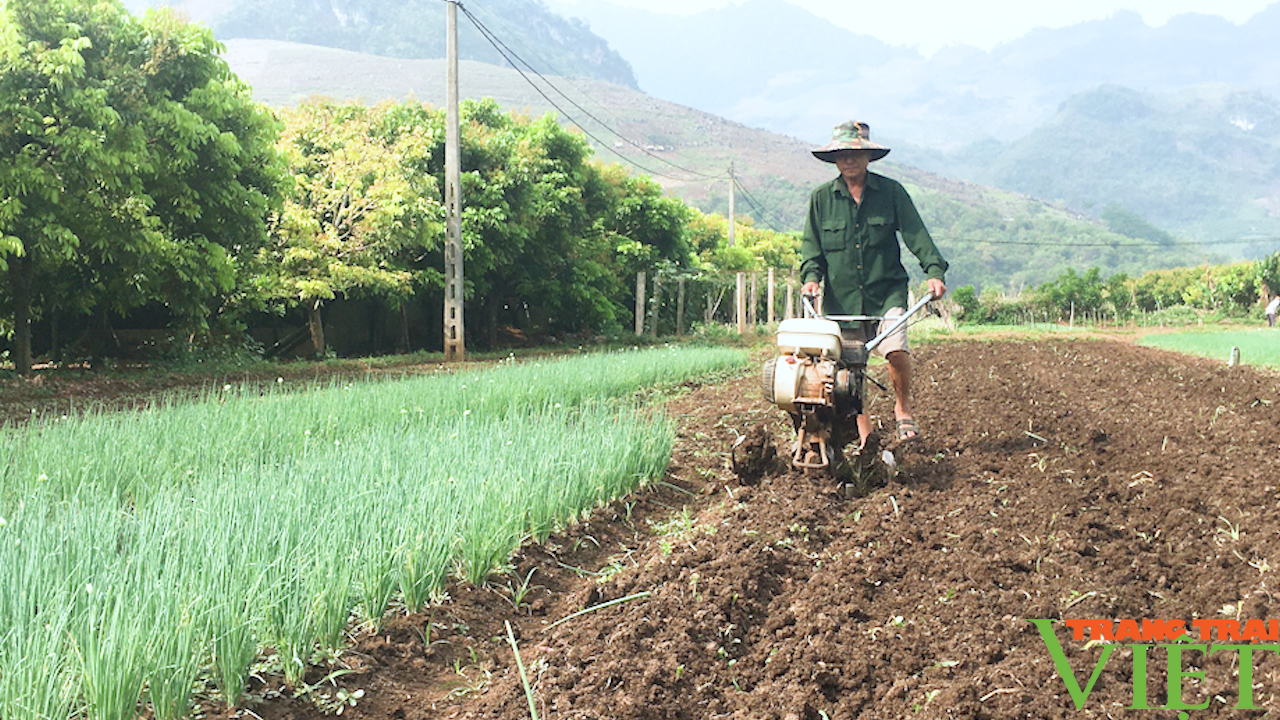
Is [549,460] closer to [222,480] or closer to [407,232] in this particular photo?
[222,480]

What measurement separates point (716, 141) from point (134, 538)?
15230 centimetres

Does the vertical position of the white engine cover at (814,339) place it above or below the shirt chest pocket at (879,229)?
below

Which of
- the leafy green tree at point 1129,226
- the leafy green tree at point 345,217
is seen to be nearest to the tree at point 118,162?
the leafy green tree at point 345,217

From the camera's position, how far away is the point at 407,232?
49.4 ft

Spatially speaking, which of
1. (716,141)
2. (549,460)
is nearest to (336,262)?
(549,460)

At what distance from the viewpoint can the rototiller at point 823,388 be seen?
13.2 feet

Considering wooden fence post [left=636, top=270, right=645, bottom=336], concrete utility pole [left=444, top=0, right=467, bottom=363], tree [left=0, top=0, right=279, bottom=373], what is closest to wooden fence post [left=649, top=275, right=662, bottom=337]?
wooden fence post [left=636, top=270, right=645, bottom=336]

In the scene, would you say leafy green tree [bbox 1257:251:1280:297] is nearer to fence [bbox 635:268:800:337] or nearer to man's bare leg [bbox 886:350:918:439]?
fence [bbox 635:268:800:337]

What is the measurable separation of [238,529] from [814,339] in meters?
2.32

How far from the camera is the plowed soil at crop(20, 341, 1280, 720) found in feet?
7.42

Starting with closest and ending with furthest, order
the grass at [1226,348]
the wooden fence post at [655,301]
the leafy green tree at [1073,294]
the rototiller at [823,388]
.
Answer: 1. the rototiller at [823,388]
2. the grass at [1226,348]
3. the wooden fence post at [655,301]
4. the leafy green tree at [1073,294]

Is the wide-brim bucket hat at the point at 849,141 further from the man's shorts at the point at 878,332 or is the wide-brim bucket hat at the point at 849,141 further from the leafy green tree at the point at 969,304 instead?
the leafy green tree at the point at 969,304

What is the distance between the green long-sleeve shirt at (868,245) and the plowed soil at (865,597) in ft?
2.68
